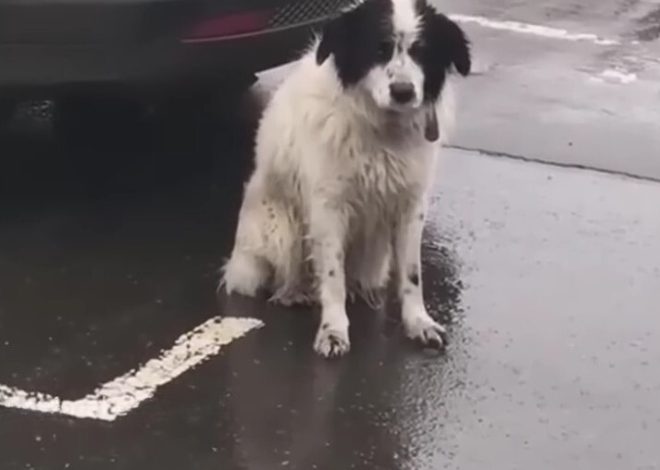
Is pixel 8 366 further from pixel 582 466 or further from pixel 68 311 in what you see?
pixel 582 466

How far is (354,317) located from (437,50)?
1149 millimetres

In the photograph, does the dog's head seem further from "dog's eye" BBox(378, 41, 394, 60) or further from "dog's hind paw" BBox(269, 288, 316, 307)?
"dog's hind paw" BBox(269, 288, 316, 307)

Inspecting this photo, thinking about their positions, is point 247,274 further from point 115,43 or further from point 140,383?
point 115,43

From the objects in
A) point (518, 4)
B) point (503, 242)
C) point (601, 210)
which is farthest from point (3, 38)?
point (518, 4)

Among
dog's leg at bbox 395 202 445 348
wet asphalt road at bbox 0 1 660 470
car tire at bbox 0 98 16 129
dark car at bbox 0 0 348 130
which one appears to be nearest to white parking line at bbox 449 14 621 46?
wet asphalt road at bbox 0 1 660 470

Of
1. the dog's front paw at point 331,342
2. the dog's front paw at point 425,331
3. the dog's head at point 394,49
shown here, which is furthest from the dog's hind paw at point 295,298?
the dog's head at point 394,49

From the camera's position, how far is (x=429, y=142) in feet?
18.9

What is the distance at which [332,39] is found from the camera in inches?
219

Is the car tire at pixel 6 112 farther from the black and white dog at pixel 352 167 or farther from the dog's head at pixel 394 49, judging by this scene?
the dog's head at pixel 394 49

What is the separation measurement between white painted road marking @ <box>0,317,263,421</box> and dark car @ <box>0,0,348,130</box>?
52.7 inches

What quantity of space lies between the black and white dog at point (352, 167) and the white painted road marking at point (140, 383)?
0.35 metres

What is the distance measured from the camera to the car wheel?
25.8 feet

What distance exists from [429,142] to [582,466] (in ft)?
5.06

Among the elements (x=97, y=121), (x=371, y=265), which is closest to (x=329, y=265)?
(x=371, y=265)
